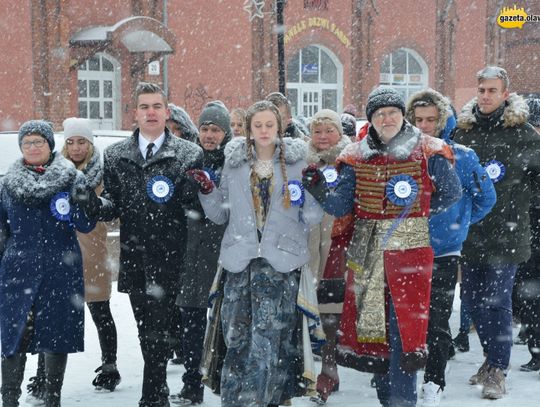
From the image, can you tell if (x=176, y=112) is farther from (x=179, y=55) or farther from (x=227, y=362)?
(x=179, y=55)

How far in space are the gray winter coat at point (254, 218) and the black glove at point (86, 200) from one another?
A: 584 mm

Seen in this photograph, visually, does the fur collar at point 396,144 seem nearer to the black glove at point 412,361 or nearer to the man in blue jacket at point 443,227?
the man in blue jacket at point 443,227

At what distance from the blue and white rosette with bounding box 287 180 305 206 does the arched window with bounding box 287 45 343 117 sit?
70.5ft

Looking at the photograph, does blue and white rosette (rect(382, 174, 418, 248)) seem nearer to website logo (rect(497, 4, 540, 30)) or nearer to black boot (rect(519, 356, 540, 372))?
black boot (rect(519, 356, 540, 372))

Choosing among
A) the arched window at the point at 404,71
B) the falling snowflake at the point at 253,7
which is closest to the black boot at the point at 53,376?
the falling snowflake at the point at 253,7

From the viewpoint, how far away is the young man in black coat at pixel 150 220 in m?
5.21

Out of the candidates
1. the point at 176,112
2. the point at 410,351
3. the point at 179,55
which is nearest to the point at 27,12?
the point at 179,55

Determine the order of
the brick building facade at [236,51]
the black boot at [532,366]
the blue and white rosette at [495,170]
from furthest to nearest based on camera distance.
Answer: the brick building facade at [236,51], the black boot at [532,366], the blue and white rosette at [495,170]

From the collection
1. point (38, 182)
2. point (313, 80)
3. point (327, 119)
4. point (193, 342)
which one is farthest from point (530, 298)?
point (313, 80)

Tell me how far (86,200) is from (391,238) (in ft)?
5.42

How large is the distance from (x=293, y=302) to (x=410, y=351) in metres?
0.71

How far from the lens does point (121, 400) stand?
574 centimetres

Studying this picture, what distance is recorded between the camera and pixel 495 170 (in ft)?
20.1

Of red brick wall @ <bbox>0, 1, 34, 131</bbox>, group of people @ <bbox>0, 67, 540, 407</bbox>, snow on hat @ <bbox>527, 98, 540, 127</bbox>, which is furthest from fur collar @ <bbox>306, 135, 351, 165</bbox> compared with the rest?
red brick wall @ <bbox>0, 1, 34, 131</bbox>
